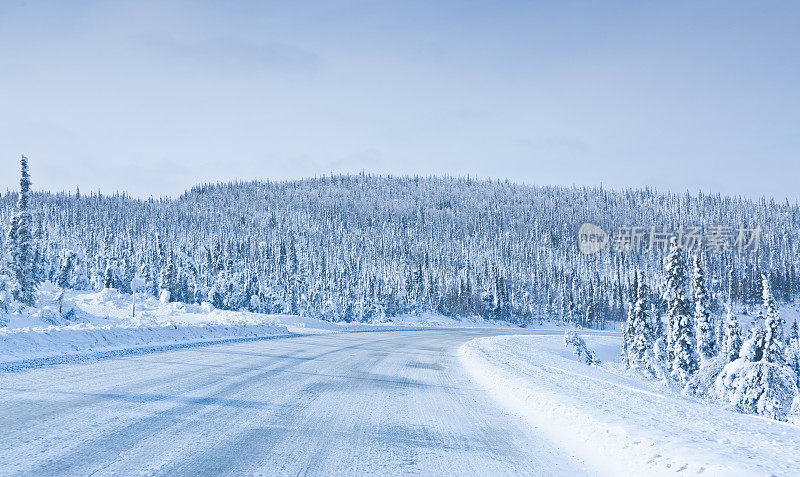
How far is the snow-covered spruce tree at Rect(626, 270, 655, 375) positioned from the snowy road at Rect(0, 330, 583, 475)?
1373 inches

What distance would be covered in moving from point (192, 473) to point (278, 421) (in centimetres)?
242

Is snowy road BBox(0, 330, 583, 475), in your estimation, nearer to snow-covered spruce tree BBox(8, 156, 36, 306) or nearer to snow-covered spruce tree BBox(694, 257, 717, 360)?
snow-covered spruce tree BBox(694, 257, 717, 360)

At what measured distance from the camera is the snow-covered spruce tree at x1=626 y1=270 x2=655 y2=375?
41.1 metres

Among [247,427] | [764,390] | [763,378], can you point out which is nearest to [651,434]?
[247,427]

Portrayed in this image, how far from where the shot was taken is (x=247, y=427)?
657 cm

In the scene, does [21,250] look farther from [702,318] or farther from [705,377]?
[702,318]

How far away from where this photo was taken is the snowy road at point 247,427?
5070mm

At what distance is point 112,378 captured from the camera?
32.5 ft

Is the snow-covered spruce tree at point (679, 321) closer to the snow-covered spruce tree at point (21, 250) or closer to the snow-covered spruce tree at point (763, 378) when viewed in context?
the snow-covered spruce tree at point (763, 378)

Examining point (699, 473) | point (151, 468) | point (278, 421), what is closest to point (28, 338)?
point (278, 421)

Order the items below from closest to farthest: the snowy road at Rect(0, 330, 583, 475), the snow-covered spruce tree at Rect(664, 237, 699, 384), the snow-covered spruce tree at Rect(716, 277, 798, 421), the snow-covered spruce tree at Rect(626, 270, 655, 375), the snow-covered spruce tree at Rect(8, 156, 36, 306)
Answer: the snowy road at Rect(0, 330, 583, 475) → the snow-covered spruce tree at Rect(716, 277, 798, 421) → the snow-covered spruce tree at Rect(664, 237, 699, 384) → the snow-covered spruce tree at Rect(626, 270, 655, 375) → the snow-covered spruce tree at Rect(8, 156, 36, 306)

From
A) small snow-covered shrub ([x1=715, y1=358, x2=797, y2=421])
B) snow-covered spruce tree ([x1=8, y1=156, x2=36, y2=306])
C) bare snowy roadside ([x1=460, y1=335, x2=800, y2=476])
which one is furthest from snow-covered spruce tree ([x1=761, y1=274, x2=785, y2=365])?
snow-covered spruce tree ([x1=8, y1=156, x2=36, y2=306])

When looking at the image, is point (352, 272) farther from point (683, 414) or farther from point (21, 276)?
point (683, 414)

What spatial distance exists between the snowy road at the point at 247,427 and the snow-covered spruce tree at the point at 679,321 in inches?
1217
